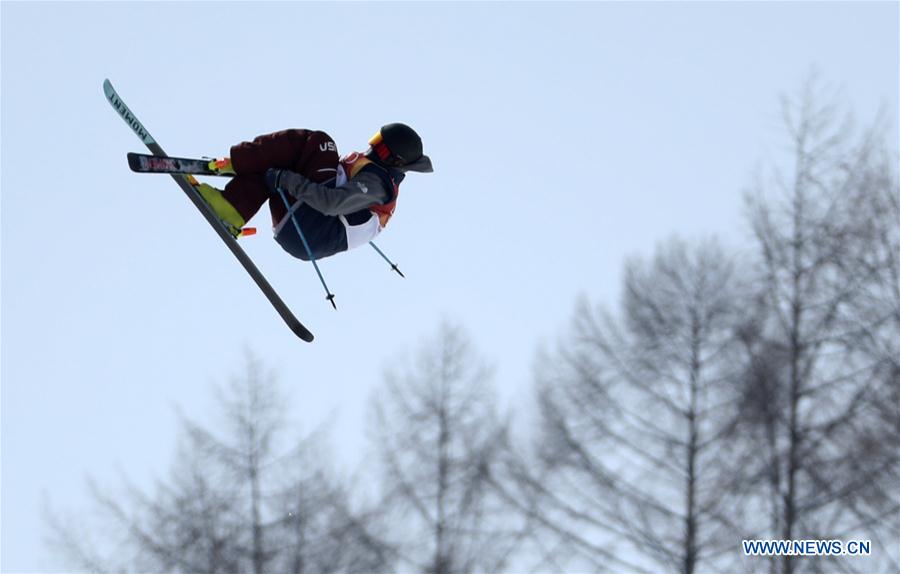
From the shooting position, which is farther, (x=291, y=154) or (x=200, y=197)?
(x=200, y=197)

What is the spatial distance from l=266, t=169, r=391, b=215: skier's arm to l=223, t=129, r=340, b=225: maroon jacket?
4.4 inches

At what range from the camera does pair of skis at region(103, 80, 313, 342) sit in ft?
33.9

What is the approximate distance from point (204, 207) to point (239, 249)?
1.26 ft

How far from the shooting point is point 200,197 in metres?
10.5

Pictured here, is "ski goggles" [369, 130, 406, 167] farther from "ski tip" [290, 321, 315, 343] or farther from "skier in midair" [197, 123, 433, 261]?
"ski tip" [290, 321, 315, 343]

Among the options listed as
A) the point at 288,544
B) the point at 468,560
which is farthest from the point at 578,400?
the point at 288,544

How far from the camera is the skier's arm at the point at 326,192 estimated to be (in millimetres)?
9984

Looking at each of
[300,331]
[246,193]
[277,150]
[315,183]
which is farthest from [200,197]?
[300,331]

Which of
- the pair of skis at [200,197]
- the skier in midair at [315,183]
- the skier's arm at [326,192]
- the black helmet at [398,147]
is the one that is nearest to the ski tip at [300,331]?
the pair of skis at [200,197]

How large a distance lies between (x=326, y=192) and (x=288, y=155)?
407mm

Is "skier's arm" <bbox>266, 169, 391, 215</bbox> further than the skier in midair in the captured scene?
No

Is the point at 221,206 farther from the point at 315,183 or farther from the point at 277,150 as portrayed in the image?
the point at 315,183

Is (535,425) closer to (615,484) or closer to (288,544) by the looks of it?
(615,484)

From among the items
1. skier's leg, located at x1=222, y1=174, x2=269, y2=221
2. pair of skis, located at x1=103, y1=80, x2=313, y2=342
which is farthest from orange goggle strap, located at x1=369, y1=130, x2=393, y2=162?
pair of skis, located at x1=103, y1=80, x2=313, y2=342
